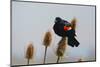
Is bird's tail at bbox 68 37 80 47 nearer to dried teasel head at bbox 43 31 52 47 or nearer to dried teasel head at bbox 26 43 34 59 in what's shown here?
dried teasel head at bbox 43 31 52 47

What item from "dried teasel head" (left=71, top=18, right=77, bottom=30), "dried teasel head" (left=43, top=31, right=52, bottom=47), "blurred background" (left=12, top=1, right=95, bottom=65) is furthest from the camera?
"dried teasel head" (left=71, top=18, right=77, bottom=30)

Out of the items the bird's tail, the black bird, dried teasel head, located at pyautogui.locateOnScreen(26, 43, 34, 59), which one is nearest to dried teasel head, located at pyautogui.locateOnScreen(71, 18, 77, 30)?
the black bird

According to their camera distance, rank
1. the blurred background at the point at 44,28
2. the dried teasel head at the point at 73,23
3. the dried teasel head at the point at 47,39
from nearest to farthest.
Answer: the blurred background at the point at 44,28 < the dried teasel head at the point at 47,39 < the dried teasel head at the point at 73,23

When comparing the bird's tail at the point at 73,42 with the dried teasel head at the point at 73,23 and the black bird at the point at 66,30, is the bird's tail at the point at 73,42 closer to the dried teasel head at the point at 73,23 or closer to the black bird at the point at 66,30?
the black bird at the point at 66,30

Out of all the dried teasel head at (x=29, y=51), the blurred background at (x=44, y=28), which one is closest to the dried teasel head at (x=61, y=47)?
the blurred background at (x=44, y=28)

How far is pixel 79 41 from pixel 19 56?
0.70 m

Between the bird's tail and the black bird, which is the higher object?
the black bird

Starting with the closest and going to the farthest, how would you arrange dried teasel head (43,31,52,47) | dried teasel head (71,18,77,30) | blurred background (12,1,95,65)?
blurred background (12,1,95,65)
dried teasel head (43,31,52,47)
dried teasel head (71,18,77,30)

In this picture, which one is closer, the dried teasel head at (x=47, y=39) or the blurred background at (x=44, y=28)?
the blurred background at (x=44, y=28)

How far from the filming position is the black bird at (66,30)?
2352 millimetres

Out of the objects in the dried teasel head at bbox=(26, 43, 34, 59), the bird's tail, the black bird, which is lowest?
the dried teasel head at bbox=(26, 43, 34, 59)

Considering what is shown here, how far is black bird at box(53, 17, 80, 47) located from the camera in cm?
235

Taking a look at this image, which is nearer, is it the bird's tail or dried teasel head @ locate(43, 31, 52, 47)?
dried teasel head @ locate(43, 31, 52, 47)

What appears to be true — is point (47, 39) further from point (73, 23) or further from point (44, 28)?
point (73, 23)
